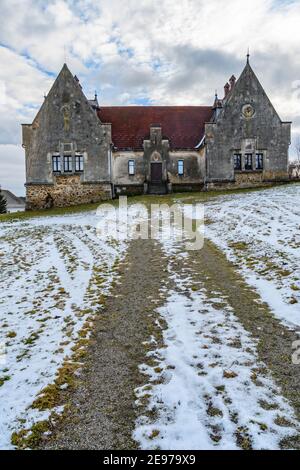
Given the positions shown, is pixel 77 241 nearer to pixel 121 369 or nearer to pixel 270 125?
pixel 121 369

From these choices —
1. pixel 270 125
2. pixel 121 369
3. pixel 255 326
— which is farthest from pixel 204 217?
pixel 270 125

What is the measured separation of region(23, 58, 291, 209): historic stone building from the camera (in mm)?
30828

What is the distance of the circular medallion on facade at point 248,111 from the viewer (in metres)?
31.7

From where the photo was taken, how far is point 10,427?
3891 millimetres

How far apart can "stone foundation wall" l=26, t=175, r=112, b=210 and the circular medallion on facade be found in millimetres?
14459

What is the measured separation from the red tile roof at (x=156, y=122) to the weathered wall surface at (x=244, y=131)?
2.90m

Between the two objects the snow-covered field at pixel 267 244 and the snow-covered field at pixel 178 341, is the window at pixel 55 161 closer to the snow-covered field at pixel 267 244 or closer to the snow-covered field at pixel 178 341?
the snow-covered field at pixel 267 244

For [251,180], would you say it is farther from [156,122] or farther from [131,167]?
[131,167]

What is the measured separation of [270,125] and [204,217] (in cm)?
1918

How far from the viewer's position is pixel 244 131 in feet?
Answer: 104

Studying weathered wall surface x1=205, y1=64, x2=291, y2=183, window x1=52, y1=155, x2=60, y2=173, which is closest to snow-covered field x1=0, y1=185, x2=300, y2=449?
window x1=52, y1=155, x2=60, y2=173

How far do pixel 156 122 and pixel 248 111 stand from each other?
9288 mm

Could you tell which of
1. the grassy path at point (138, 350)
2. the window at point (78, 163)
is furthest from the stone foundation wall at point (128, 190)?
the grassy path at point (138, 350)
